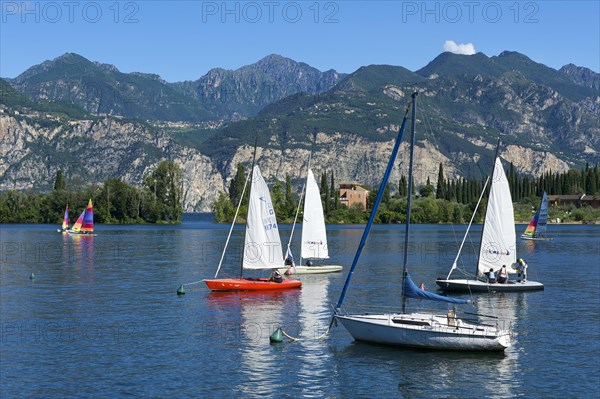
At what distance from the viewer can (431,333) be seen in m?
→ 50.8

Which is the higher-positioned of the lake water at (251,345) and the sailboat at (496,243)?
the sailboat at (496,243)

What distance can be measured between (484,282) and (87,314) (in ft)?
138

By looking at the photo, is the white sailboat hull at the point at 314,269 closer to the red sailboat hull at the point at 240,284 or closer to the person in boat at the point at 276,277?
the person in boat at the point at 276,277

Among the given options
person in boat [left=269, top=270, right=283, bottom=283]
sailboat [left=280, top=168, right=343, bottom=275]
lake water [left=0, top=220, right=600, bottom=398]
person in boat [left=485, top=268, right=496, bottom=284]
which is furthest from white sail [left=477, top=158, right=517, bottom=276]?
sailboat [left=280, top=168, right=343, bottom=275]

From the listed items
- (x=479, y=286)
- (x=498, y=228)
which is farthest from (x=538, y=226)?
(x=479, y=286)

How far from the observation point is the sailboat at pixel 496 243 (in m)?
82.1

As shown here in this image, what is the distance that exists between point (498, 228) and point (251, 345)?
38.2 metres

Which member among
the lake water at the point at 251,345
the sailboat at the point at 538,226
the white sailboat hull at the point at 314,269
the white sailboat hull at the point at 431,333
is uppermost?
the sailboat at the point at 538,226

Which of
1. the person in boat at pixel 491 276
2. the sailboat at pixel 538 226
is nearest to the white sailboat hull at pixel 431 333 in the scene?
the person in boat at pixel 491 276

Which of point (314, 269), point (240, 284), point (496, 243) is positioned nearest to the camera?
point (240, 284)

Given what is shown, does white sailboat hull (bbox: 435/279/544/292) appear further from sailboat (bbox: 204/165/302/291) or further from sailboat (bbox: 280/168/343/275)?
sailboat (bbox: 280/168/343/275)

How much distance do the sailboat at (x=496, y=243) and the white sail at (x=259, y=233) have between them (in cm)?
1859

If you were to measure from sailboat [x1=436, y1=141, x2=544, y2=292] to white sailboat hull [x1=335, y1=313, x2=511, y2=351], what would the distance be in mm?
30525

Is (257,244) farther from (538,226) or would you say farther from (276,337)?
(538,226)
